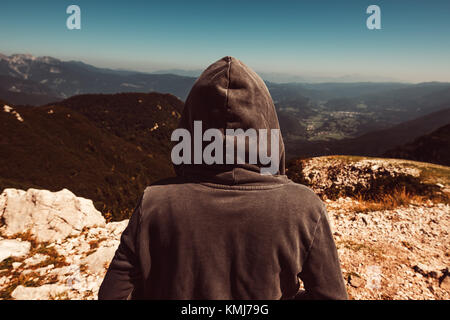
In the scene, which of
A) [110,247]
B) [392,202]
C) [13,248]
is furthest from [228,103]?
[392,202]

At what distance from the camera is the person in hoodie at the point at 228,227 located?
1.26 m

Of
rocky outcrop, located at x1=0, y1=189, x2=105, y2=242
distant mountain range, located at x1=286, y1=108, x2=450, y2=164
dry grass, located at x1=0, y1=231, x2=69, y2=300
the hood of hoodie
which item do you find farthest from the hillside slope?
distant mountain range, located at x1=286, y1=108, x2=450, y2=164

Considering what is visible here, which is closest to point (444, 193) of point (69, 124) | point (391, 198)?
point (391, 198)

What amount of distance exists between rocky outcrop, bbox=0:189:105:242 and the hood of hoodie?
6.74 metres

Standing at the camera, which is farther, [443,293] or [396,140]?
[396,140]

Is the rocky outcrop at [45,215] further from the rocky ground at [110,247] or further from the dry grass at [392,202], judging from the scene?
the dry grass at [392,202]

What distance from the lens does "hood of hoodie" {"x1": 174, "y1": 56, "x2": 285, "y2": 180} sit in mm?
1267

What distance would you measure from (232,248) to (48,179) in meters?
24.1

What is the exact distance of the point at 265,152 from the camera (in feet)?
4.58

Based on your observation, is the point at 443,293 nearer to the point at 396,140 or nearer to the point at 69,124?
the point at 69,124

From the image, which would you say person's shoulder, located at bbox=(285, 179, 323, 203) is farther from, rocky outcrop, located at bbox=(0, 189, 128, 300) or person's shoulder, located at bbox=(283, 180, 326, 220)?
rocky outcrop, located at bbox=(0, 189, 128, 300)

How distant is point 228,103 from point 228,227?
2.51ft

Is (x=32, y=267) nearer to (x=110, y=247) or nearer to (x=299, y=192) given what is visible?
(x=110, y=247)

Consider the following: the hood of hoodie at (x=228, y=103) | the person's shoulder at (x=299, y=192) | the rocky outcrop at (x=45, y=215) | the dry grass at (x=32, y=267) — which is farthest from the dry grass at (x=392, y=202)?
the rocky outcrop at (x=45, y=215)
